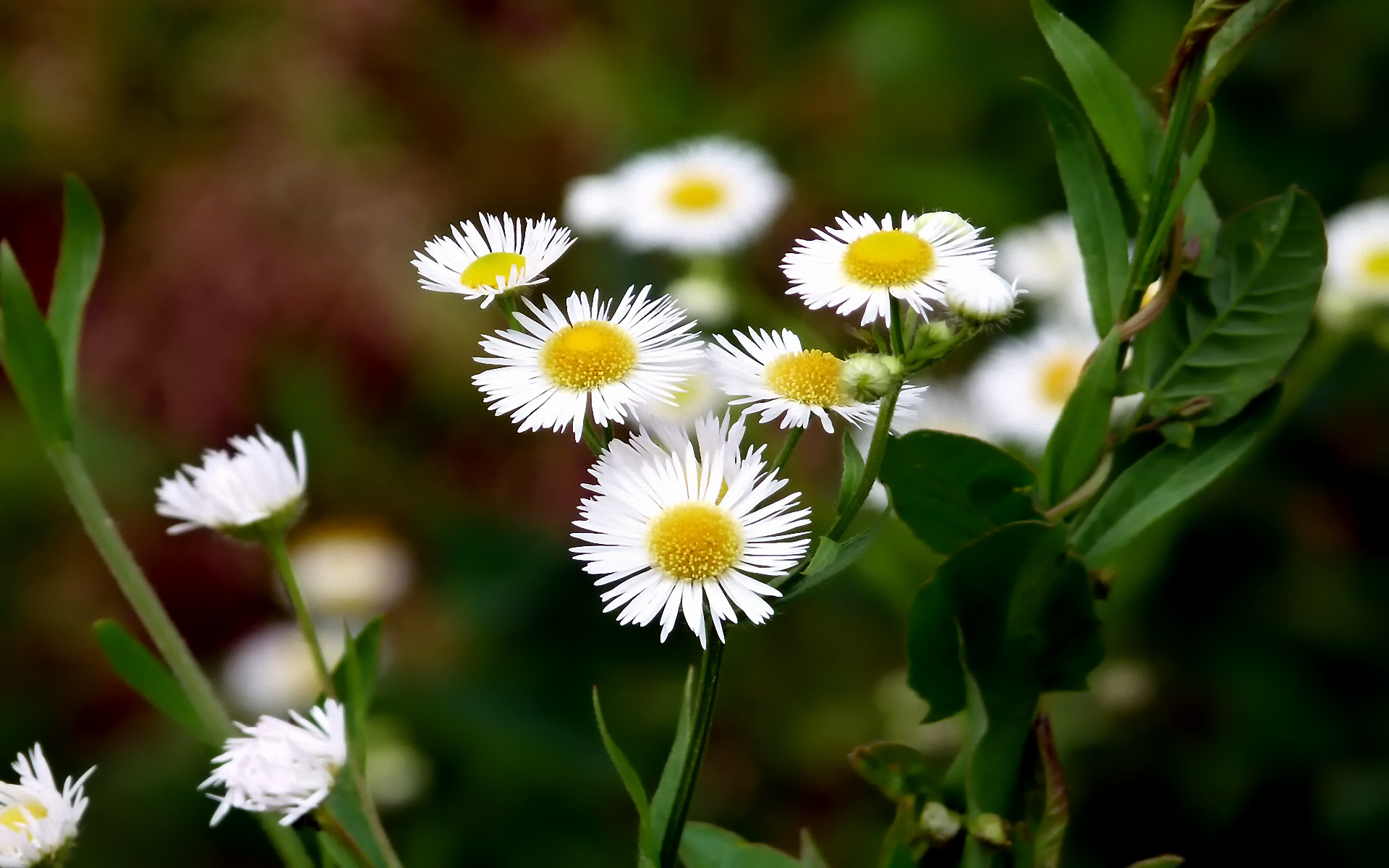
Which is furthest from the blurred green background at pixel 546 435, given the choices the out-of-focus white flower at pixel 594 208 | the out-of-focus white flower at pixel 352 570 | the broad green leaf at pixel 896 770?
the broad green leaf at pixel 896 770

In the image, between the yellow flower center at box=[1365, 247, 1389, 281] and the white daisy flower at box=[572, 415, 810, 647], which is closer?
the white daisy flower at box=[572, 415, 810, 647]

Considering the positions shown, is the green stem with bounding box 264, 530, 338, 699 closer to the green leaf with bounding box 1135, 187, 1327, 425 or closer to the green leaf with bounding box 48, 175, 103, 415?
the green leaf with bounding box 48, 175, 103, 415

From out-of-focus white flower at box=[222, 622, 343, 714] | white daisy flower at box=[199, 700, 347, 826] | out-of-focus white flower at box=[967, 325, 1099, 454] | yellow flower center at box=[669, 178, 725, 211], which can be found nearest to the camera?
white daisy flower at box=[199, 700, 347, 826]

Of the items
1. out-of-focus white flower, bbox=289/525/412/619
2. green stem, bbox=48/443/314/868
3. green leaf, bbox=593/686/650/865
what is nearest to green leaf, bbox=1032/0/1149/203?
green leaf, bbox=593/686/650/865

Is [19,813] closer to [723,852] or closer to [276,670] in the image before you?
Result: [723,852]

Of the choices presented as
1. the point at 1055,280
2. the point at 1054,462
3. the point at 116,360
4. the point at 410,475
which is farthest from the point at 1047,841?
the point at 116,360

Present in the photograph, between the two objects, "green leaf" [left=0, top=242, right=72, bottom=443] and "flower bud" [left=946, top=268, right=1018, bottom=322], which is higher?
"flower bud" [left=946, top=268, right=1018, bottom=322]

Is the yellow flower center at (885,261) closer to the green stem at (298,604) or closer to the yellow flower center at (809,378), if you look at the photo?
the yellow flower center at (809,378)
